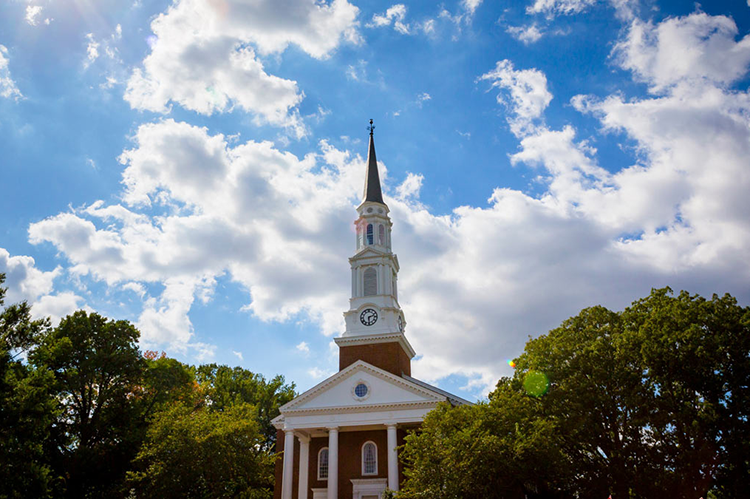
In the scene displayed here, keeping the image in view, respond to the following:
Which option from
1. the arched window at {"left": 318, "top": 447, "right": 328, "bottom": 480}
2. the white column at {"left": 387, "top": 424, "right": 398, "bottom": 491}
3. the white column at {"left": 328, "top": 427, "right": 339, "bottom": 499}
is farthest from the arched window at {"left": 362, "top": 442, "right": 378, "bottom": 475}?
the white column at {"left": 387, "top": 424, "right": 398, "bottom": 491}

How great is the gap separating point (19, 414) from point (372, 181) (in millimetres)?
31640

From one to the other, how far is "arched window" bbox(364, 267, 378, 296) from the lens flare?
689 inches

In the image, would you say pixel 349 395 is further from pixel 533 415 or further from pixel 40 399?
pixel 40 399

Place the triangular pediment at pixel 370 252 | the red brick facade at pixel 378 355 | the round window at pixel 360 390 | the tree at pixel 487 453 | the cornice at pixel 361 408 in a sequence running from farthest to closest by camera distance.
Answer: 1. the triangular pediment at pixel 370 252
2. the red brick facade at pixel 378 355
3. the round window at pixel 360 390
4. the cornice at pixel 361 408
5. the tree at pixel 487 453

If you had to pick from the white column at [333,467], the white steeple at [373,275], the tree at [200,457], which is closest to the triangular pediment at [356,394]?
the white column at [333,467]

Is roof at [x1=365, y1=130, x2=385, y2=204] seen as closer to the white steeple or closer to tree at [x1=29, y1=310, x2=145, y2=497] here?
the white steeple

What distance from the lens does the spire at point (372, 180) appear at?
48.7 metres

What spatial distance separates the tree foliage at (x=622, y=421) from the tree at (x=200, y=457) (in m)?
8.91

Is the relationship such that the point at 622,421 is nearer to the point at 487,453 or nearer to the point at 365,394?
the point at 487,453

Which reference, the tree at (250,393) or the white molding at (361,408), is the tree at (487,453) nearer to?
the white molding at (361,408)

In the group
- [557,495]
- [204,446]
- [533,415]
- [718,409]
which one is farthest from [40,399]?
[718,409]

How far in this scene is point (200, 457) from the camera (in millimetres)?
28953

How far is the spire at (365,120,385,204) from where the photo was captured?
48688 mm

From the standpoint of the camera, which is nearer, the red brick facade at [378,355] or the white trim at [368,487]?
the white trim at [368,487]
